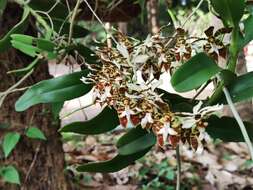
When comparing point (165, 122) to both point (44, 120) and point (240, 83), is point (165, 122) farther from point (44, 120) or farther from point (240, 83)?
point (44, 120)

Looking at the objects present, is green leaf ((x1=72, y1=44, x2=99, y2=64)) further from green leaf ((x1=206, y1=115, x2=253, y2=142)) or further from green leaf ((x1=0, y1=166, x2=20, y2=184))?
green leaf ((x1=0, y1=166, x2=20, y2=184))

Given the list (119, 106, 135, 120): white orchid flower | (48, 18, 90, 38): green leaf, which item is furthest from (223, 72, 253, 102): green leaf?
(48, 18, 90, 38): green leaf

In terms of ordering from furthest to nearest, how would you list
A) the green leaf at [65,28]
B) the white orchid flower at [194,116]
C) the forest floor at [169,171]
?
the forest floor at [169,171]
the green leaf at [65,28]
the white orchid flower at [194,116]

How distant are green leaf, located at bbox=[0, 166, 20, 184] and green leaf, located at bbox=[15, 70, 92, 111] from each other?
60cm

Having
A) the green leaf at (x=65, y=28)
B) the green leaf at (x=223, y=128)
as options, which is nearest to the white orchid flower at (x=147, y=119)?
the green leaf at (x=223, y=128)

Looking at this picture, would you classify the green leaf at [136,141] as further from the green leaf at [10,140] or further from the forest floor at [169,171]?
the forest floor at [169,171]

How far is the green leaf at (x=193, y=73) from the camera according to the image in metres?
0.50

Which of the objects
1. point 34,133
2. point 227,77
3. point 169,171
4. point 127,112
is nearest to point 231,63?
point 227,77

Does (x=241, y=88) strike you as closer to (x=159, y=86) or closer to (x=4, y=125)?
(x=159, y=86)

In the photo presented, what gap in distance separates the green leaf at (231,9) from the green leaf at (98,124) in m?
0.18

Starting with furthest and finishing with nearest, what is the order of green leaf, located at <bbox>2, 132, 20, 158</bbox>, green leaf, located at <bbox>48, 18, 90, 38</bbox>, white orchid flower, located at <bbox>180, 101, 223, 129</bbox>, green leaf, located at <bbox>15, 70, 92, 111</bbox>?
green leaf, located at <bbox>2, 132, 20, 158</bbox>
green leaf, located at <bbox>48, 18, 90, 38</bbox>
green leaf, located at <bbox>15, 70, 92, 111</bbox>
white orchid flower, located at <bbox>180, 101, 223, 129</bbox>

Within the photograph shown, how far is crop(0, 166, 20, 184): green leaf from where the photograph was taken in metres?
1.18

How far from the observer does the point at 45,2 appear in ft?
2.76

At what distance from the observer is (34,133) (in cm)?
120
